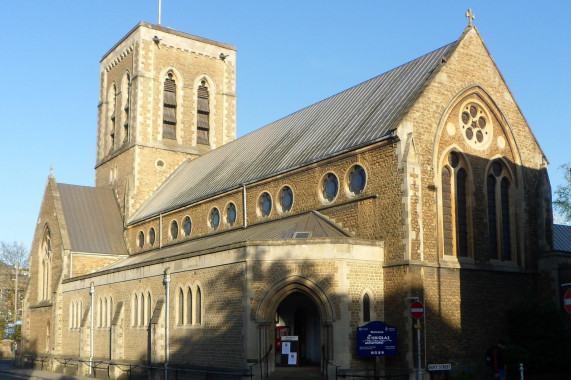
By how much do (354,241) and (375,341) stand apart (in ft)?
12.2

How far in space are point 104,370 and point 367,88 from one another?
20038 mm

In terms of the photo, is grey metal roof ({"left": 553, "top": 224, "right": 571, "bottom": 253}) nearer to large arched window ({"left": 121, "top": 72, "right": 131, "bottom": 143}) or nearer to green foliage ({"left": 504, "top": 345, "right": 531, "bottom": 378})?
green foliage ({"left": 504, "top": 345, "right": 531, "bottom": 378})

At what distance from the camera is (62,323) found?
43.6 metres

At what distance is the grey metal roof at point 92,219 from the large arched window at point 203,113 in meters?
8.02

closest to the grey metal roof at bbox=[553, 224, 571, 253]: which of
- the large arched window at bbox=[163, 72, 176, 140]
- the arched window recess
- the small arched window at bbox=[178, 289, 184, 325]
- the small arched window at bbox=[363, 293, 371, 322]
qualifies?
the arched window recess

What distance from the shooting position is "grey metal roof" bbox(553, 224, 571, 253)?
38.2 metres

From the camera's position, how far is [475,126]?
1140 inches

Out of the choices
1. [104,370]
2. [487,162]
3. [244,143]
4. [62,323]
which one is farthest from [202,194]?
[487,162]

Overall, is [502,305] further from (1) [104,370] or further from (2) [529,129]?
(1) [104,370]

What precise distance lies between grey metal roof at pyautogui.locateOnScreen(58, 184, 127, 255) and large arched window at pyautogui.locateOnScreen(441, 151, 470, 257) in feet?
85.6

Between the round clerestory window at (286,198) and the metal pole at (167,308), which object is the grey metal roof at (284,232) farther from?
the metal pole at (167,308)

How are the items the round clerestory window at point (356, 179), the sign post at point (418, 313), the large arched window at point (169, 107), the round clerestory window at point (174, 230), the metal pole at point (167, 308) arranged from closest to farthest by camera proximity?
1. the sign post at point (418, 313)
2. the round clerestory window at point (356, 179)
3. the metal pole at point (167, 308)
4. the round clerestory window at point (174, 230)
5. the large arched window at point (169, 107)

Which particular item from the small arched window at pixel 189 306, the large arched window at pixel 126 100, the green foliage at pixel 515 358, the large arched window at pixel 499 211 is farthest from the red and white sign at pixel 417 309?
the large arched window at pixel 126 100

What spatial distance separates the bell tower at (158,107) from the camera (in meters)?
49.6
